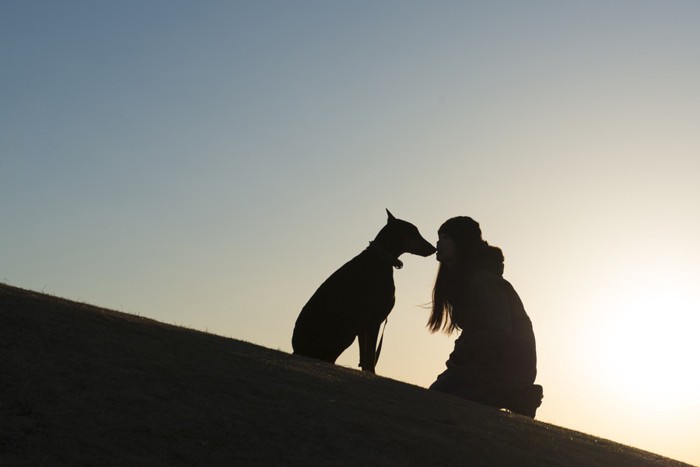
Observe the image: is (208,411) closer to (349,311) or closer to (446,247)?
(446,247)

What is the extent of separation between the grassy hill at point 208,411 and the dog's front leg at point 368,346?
8.33ft

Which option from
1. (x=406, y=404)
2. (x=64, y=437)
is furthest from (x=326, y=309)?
(x=64, y=437)

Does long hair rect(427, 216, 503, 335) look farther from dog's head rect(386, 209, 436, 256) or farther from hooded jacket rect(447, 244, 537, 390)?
dog's head rect(386, 209, 436, 256)

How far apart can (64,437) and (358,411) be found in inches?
104

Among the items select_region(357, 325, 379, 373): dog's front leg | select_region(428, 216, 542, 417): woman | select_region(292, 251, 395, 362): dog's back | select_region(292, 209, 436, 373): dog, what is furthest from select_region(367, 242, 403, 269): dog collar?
select_region(428, 216, 542, 417): woman

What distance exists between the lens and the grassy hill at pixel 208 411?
6098mm

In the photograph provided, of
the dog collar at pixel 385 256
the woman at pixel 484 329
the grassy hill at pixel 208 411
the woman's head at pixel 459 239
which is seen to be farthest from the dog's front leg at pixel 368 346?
the grassy hill at pixel 208 411

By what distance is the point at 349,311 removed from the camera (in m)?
12.3

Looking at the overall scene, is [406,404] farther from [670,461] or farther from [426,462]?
[670,461]

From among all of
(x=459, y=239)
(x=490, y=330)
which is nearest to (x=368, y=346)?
(x=459, y=239)

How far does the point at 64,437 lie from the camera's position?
5.97 m

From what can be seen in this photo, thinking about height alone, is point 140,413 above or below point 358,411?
below

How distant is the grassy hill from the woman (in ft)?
2.87

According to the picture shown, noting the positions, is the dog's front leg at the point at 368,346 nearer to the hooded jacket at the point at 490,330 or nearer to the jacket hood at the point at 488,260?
the hooded jacket at the point at 490,330
